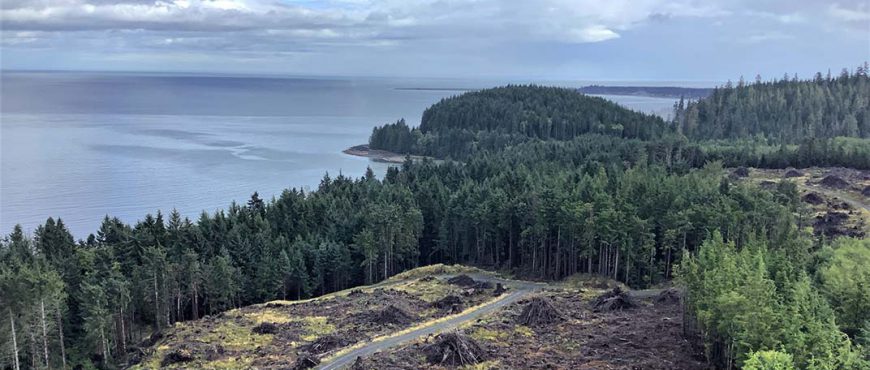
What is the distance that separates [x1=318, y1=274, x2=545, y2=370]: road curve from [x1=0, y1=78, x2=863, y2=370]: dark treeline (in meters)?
6.70

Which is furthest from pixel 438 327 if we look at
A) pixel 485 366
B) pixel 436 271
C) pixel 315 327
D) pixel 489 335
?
pixel 436 271

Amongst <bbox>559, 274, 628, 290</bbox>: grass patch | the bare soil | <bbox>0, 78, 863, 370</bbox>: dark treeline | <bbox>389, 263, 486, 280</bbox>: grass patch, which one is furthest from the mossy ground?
<bbox>559, 274, 628, 290</bbox>: grass patch

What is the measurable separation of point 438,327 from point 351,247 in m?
28.4

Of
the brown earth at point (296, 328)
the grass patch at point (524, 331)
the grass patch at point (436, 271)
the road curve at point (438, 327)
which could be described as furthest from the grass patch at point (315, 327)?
the grass patch at point (436, 271)

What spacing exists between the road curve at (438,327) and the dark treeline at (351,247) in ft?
22.0

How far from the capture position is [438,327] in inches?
2111

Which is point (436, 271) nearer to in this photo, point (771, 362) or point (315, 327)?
point (315, 327)

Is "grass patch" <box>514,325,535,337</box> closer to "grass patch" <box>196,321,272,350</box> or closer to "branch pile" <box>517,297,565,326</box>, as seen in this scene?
"branch pile" <box>517,297,565,326</box>

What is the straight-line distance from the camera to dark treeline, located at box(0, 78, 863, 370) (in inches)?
2201

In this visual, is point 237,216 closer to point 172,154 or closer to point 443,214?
point 443,214

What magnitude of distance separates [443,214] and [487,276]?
551 inches

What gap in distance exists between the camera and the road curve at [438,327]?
151 ft

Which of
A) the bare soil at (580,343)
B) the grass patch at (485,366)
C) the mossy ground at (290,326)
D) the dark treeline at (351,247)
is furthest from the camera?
the dark treeline at (351,247)

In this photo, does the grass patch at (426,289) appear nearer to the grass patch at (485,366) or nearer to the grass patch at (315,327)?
the grass patch at (315,327)
